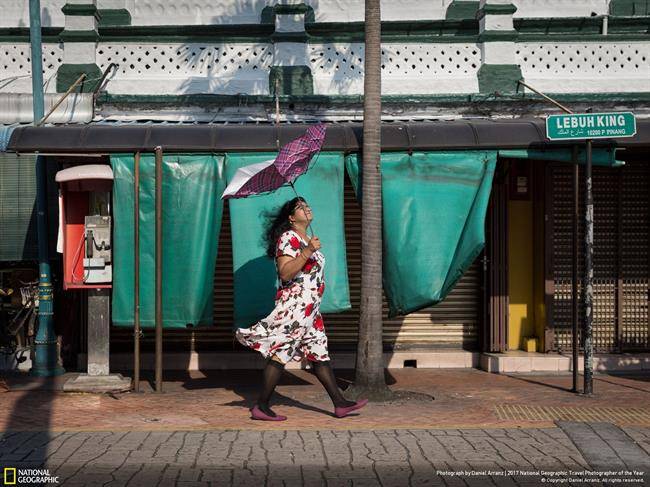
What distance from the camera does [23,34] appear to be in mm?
12859

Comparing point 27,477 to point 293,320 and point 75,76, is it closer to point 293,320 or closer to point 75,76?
point 293,320

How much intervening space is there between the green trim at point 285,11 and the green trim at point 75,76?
253cm

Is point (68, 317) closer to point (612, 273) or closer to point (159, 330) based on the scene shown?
point (159, 330)

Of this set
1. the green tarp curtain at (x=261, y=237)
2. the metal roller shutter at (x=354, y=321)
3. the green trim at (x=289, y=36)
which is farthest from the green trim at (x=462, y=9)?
the green tarp curtain at (x=261, y=237)

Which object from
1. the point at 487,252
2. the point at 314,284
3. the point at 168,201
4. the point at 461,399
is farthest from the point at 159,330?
the point at 487,252

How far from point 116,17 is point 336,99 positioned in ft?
11.7

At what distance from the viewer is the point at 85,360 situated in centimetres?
1228

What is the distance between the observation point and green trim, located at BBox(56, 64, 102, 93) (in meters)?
12.5

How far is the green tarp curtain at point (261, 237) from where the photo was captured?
33.2ft

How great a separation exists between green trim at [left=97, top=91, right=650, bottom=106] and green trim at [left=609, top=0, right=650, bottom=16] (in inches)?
61.9

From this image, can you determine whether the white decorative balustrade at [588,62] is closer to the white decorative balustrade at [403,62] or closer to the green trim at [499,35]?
the green trim at [499,35]

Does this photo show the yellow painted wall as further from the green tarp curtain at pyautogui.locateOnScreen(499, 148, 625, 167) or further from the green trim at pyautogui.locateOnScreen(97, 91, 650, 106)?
the green tarp curtain at pyautogui.locateOnScreen(499, 148, 625, 167)

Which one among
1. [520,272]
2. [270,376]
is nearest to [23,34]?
[270,376]

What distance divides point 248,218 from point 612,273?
552 centimetres
